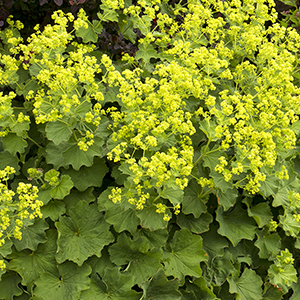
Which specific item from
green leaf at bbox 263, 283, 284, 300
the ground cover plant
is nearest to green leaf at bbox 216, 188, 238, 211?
the ground cover plant

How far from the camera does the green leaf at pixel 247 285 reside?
3605 millimetres

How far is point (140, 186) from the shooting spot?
2902mm

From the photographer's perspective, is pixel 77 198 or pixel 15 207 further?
A: pixel 77 198

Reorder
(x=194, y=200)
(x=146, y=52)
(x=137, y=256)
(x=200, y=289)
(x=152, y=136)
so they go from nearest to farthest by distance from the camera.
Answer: (x=152, y=136), (x=137, y=256), (x=200, y=289), (x=194, y=200), (x=146, y=52)

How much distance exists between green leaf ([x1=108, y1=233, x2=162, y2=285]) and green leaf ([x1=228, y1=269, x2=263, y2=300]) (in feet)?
2.92

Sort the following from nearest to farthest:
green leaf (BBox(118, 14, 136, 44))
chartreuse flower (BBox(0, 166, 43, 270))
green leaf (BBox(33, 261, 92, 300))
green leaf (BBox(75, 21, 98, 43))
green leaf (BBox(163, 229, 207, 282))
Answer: chartreuse flower (BBox(0, 166, 43, 270)) < green leaf (BBox(33, 261, 92, 300)) < green leaf (BBox(163, 229, 207, 282)) < green leaf (BBox(75, 21, 98, 43)) < green leaf (BBox(118, 14, 136, 44))

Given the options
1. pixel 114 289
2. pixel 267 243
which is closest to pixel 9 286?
pixel 114 289

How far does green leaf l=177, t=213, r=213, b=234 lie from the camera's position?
3635mm

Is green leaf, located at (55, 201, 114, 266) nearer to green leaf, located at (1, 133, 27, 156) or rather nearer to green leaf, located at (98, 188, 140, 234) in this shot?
green leaf, located at (98, 188, 140, 234)

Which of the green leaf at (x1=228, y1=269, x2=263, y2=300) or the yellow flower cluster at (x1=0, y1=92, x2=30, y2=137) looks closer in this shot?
the yellow flower cluster at (x1=0, y1=92, x2=30, y2=137)

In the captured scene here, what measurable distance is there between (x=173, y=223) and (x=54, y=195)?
4.35ft

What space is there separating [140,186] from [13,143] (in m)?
1.48

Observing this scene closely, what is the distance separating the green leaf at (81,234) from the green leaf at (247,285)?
1.39 m

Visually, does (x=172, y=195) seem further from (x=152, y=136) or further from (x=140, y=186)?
(x=152, y=136)
